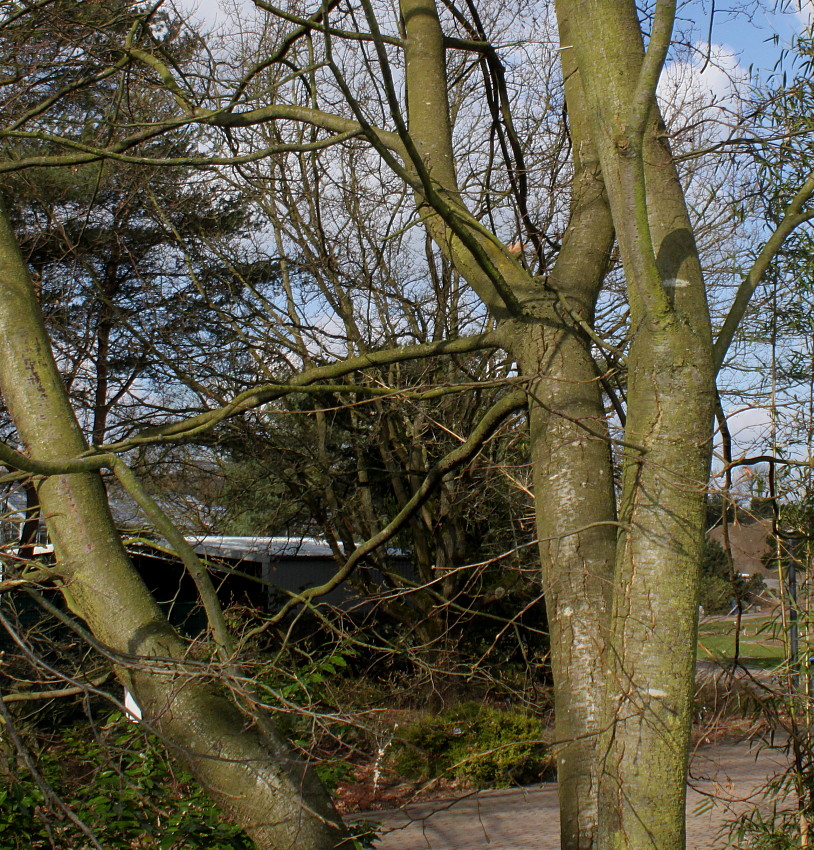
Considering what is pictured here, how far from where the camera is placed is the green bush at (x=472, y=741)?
30.6 feet

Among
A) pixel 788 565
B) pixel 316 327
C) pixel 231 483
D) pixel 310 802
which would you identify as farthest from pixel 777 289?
pixel 231 483

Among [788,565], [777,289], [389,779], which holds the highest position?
[777,289]

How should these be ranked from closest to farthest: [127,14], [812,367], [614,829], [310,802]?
[614,829] < [310,802] < [812,367] < [127,14]

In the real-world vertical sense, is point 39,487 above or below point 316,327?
below

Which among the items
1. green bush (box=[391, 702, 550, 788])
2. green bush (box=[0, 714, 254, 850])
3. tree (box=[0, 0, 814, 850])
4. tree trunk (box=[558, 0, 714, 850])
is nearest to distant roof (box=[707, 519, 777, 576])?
tree (box=[0, 0, 814, 850])

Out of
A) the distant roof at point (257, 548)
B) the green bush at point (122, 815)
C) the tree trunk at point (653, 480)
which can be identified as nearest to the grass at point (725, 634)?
the tree trunk at point (653, 480)

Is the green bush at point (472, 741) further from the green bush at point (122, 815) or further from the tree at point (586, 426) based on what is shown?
the tree at point (586, 426)

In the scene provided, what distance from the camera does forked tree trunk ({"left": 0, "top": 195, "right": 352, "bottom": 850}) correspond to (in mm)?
2906

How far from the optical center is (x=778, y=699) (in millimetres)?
3648

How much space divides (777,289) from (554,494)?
227cm

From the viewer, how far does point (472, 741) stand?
9.74m

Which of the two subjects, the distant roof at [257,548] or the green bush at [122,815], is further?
the distant roof at [257,548]

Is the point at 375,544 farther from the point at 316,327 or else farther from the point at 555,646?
the point at 316,327

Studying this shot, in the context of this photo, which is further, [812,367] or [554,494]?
[812,367]
